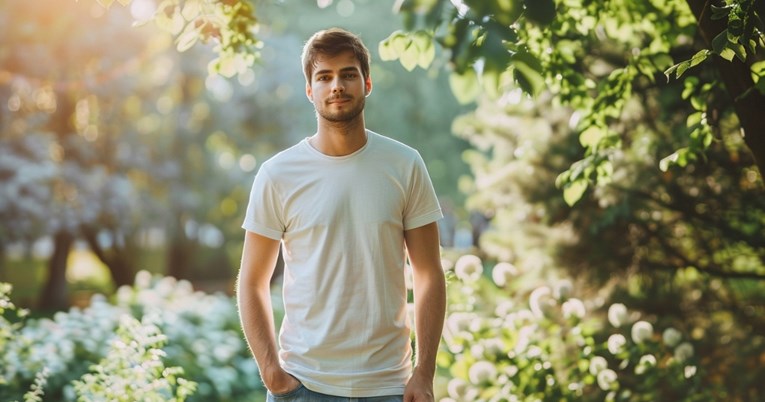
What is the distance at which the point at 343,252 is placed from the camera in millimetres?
2572

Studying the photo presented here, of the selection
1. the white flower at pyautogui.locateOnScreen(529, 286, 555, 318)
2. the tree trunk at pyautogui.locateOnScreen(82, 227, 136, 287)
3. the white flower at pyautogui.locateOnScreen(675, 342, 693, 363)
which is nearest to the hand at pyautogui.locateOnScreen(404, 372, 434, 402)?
the white flower at pyautogui.locateOnScreen(529, 286, 555, 318)

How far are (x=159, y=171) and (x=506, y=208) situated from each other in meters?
10.5

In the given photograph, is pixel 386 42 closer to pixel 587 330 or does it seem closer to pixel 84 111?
pixel 587 330

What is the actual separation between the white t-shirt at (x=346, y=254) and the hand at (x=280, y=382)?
0.03 meters

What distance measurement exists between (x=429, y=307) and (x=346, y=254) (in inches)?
12.8

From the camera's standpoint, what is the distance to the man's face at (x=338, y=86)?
2.58 meters

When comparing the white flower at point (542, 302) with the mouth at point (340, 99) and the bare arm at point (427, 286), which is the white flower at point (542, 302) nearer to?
the bare arm at point (427, 286)

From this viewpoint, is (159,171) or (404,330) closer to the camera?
(404,330)

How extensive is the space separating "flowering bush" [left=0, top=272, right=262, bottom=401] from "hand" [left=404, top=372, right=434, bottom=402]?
135 centimetres

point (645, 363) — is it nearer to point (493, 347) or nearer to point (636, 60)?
point (493, 347)

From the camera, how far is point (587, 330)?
14.3ft

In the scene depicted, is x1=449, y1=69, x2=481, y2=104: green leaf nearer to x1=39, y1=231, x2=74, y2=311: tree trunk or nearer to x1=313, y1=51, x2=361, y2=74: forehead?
x1=313, y1=51, x2=361, y2=74: forehead

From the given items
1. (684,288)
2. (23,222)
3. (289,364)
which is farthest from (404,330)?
(23,222)

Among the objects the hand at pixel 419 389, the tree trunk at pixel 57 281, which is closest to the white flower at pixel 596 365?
the hand at pixel 419 389
